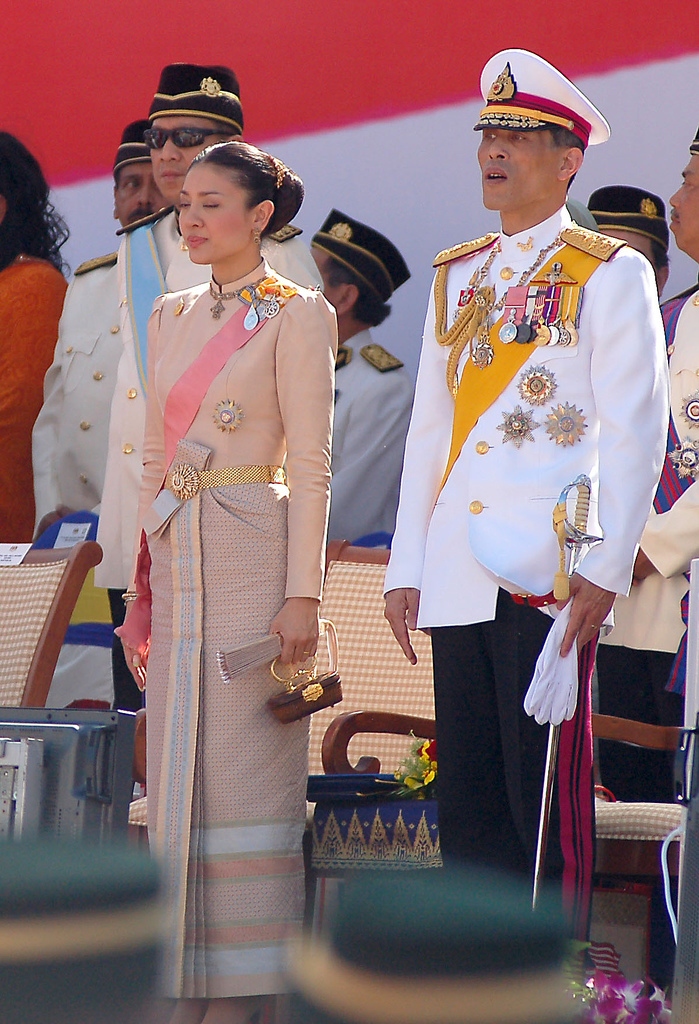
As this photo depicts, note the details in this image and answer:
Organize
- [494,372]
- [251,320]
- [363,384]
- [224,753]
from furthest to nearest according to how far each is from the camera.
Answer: [363,384] → [251,320] → [224,753] → [494,372]

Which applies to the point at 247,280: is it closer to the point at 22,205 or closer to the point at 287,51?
the point at 22,205

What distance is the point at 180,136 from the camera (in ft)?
12.8

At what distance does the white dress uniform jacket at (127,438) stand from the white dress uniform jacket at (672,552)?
0.93m

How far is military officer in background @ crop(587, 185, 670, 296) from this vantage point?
402cm

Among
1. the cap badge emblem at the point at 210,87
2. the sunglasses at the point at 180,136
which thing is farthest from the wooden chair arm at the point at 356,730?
the cap badge emblem at the point at 210,87

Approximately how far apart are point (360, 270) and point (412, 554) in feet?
6.91

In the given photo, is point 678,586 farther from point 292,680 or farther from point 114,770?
point 114,770

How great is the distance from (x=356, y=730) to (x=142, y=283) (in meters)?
1.53

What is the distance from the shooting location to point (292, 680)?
8.61 feet

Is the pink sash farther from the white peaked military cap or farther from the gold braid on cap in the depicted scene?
the white peaked military cap

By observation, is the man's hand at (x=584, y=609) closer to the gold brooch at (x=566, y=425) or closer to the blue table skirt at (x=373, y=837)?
the gold brooch at (x=566, y=425)

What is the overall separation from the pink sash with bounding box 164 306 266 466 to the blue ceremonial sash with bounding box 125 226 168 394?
1.09m

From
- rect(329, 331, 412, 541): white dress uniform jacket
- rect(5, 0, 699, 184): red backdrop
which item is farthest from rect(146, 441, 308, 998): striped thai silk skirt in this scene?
rect(5, 0, 699, 184): red backdrop

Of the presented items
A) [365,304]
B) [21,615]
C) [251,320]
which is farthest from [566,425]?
[365,304]
